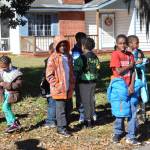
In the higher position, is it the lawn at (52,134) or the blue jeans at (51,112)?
the blue jeans at (51,112)

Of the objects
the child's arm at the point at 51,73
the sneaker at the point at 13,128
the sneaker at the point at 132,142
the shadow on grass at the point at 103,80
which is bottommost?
the sneaker at the point at 132,142

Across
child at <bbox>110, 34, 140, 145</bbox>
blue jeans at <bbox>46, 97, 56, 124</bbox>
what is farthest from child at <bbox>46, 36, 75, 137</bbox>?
child at <bbox>110, 34, 140, 145</bbox>

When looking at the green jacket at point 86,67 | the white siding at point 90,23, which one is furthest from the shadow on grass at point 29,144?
the white siding at point 90,23

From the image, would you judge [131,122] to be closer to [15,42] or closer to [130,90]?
[130,90]

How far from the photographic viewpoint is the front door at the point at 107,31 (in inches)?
1364

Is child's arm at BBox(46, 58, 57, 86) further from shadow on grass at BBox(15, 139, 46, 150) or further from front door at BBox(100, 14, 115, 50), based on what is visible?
front door at BBox(100, 14, 115, 50)

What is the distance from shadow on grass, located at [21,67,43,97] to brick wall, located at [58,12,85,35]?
13.8 meters

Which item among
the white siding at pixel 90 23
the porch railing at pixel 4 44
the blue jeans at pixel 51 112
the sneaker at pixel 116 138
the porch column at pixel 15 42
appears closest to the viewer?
the sneaker at pixel 116 138

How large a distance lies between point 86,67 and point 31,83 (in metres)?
6.49

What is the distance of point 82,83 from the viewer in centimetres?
916

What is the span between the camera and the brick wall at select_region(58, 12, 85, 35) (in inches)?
1313

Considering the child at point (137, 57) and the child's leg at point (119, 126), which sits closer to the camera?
the child's leg at point (119, 126)

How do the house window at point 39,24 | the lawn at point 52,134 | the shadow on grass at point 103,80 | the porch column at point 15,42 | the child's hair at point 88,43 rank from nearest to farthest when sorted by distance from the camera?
1. the lawn at point 52,134
2. the child's hair at point 88,43
3. the shadow on grass at point 103,80
4. the porch column at point 15,42
5. the house window at point 39,24

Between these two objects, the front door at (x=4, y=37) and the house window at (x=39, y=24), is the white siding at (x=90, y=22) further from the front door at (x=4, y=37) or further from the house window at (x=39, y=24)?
the front door at (x=4, y=37)
